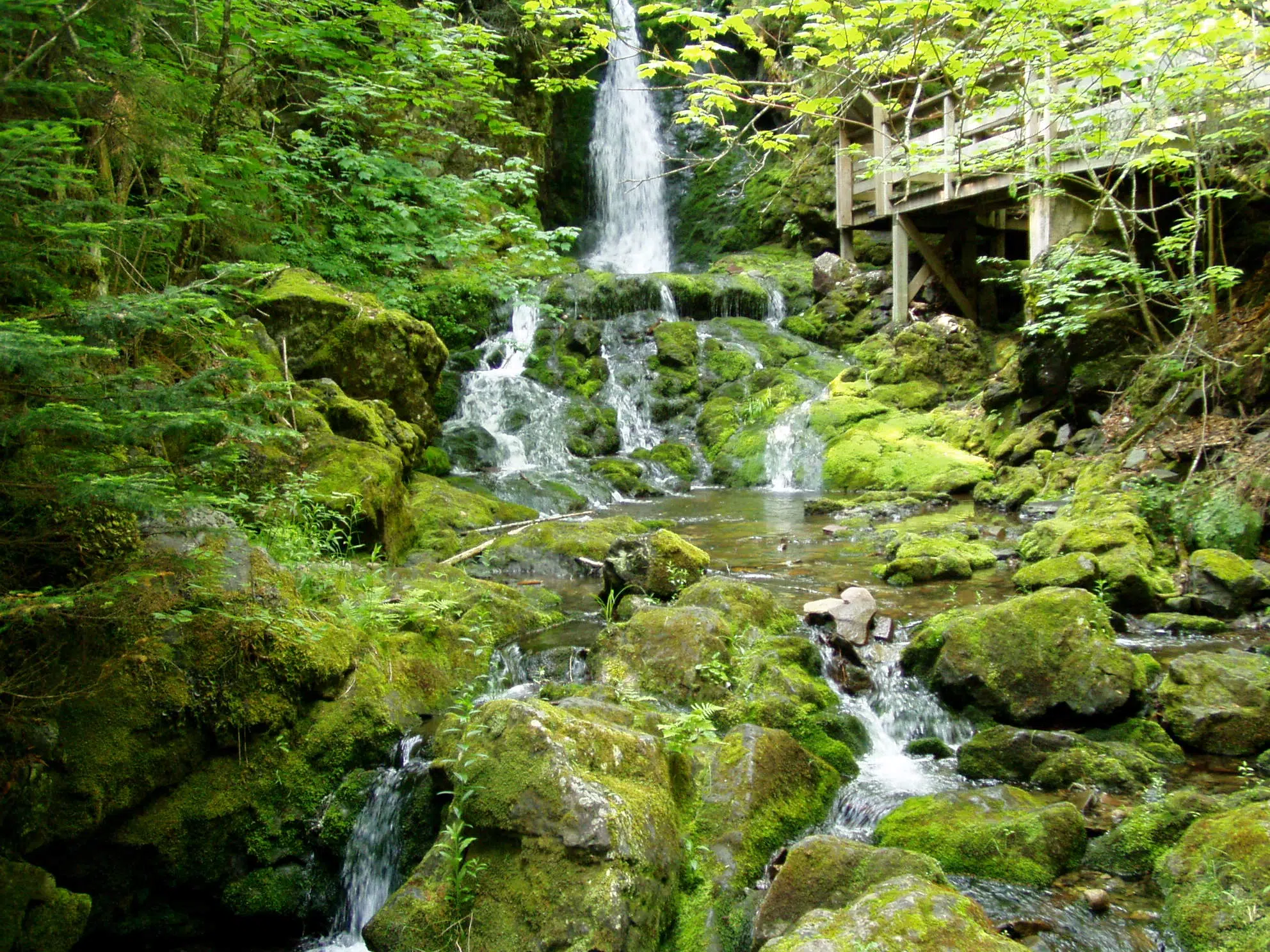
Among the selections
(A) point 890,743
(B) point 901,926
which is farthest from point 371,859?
(A) point 890,743

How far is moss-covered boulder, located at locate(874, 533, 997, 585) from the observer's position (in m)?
7.75

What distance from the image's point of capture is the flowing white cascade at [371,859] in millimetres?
3914

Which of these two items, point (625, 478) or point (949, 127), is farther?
point (625, 478)

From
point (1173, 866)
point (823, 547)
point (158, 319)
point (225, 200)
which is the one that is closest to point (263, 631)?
point (158, 319)

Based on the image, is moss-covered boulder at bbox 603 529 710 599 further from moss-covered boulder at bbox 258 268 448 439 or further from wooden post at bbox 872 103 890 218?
wooden post at bbox 872 103 890 218

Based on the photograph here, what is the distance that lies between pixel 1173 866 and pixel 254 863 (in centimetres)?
407

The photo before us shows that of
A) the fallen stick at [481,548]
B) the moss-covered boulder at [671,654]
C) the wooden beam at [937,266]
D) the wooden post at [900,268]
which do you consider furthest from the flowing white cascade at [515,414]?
the moss-covered boulder at [671,654]

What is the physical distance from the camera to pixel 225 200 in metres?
5.73

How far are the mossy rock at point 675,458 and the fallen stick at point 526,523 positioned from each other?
2856 mm

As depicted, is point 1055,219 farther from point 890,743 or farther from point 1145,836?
point 1145,836

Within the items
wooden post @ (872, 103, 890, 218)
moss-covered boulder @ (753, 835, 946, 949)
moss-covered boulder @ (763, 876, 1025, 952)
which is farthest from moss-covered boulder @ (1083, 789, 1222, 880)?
wooden post @ (872, 103, 890, 218)

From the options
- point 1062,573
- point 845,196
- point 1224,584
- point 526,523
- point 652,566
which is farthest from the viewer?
point 845,196

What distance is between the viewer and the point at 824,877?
331 cm

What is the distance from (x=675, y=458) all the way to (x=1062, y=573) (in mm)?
8520
